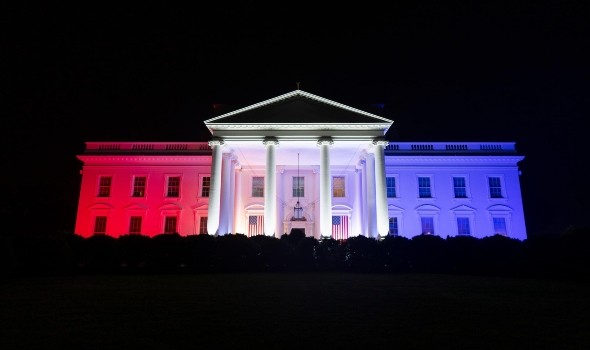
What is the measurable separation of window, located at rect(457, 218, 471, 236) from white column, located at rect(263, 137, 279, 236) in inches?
600

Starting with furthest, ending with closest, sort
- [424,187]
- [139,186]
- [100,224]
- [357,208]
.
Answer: [424,187] → [139,186] → [100,224] → [357,208]

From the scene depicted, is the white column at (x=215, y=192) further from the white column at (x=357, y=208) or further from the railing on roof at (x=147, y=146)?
the white column at (x=357, y=208)

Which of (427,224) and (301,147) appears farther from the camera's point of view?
(427,224)

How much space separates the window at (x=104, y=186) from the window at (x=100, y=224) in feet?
5.87

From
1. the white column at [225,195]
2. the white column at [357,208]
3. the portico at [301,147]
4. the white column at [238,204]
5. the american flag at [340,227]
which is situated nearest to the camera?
the portico at [301,147]

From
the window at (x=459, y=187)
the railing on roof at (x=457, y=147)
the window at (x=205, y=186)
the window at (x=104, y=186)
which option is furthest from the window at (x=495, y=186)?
the window at (x=104, y=186)

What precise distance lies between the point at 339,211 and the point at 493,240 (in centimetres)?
1349

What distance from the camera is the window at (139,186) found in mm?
31020

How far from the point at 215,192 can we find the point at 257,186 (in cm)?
702

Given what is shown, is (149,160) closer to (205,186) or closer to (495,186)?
(205,186)

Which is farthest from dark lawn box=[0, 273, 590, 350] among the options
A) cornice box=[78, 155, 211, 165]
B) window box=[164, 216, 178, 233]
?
cornice box=[78, 155, 211, 165]

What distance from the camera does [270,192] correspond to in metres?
24.3

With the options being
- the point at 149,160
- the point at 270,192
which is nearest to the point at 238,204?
the point at 270,192

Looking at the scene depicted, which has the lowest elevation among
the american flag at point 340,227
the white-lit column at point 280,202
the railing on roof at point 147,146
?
the american flag at point 340,227
